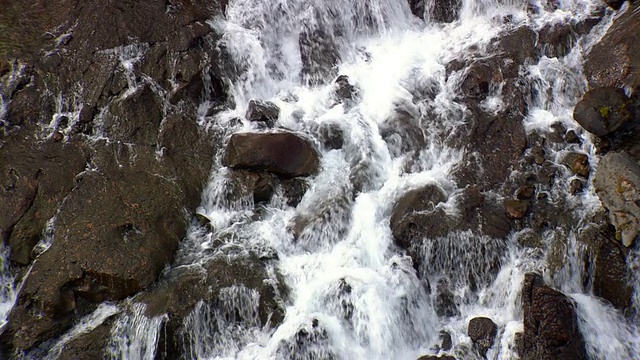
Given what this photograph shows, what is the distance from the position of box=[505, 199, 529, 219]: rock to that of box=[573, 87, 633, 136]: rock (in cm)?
169

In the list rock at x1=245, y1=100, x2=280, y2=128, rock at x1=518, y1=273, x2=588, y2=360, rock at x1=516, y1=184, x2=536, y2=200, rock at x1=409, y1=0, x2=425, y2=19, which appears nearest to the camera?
rock at x1=518, y1=273, x2=588, y2=360

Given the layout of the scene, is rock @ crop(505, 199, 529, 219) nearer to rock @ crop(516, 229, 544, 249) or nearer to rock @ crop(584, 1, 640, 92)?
rock @ crop(516, 229, 544, 249)

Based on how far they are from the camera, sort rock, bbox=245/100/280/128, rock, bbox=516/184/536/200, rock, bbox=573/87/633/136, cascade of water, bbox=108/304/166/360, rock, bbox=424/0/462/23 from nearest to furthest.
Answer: cascade of water, bbox=108/304/166/360
rock, bbox=573/87/633/136
rock, bbox=516/184/536/200
rock, bbox=245/100/280/128
rock, bbox=424/0/462/23

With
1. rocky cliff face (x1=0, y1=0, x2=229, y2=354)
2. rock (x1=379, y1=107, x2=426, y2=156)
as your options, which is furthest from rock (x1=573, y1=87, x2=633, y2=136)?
rocky cliff face (x1=0, y1=0, x2=229, y2=354)

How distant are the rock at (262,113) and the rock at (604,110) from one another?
5.45 meters

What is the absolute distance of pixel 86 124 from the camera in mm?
9195

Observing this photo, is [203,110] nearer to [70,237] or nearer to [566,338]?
[70,237]

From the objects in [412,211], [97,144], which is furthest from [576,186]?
[97,144]

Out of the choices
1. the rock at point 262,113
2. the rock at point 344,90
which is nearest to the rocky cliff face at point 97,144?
the rock at point 262,113

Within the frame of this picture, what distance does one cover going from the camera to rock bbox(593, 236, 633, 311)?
700 cm

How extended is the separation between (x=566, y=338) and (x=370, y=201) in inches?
141

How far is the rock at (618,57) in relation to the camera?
831cm

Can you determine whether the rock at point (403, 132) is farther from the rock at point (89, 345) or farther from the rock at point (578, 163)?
the rock at point (89, 345)

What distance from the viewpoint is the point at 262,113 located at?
964cm
